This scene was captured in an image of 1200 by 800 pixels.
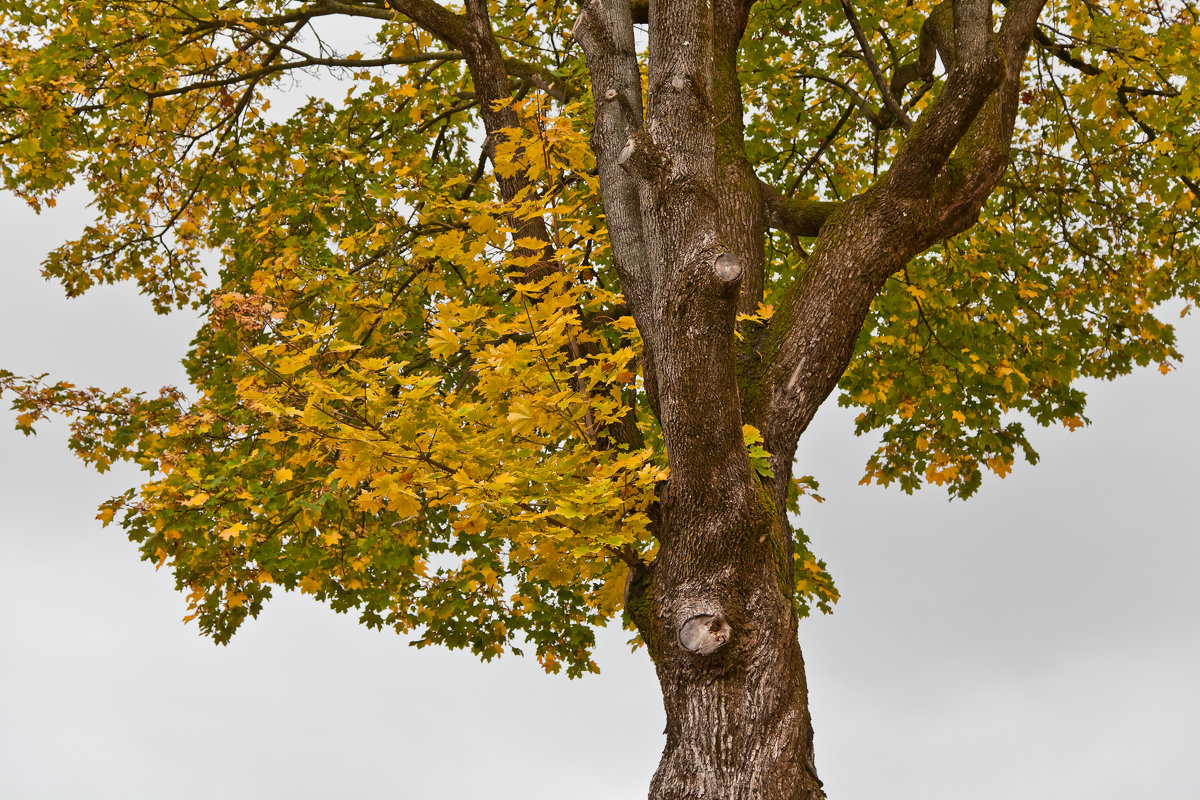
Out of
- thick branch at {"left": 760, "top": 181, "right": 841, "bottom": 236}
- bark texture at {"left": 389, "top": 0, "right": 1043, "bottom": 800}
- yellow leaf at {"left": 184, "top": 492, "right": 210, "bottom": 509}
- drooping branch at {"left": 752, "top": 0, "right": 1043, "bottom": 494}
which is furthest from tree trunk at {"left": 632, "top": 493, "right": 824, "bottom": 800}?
yellow leaf at {"left": 184, "top": 492, "right": 210, "bottom": 509}

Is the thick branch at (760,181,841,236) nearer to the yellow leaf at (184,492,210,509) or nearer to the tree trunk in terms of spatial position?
the tree trunk

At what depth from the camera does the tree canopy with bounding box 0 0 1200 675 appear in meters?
5.21

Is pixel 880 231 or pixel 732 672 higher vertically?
pixel 880 231

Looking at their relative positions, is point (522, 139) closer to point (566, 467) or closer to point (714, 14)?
point (714, 14)

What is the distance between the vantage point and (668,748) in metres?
4.75

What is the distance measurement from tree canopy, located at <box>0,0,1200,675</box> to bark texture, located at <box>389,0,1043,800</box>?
0.22ft

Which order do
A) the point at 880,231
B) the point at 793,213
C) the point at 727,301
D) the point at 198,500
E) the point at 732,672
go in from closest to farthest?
the point at 727,301, the point at 732,672, the point at 880,231, the point at 198,500, the point at 793,213

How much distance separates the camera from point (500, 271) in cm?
682

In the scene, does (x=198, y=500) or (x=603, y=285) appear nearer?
(x=198, y=500)

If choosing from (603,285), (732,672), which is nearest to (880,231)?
(732,672)

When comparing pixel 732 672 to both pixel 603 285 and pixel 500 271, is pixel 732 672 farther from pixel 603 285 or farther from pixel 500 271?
pixel 603 285

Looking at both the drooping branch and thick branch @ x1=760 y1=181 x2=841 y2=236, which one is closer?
the drooping branch

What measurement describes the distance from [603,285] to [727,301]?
4945mm

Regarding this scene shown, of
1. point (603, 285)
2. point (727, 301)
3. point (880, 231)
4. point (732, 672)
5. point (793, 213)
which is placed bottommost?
point (732, 672)
